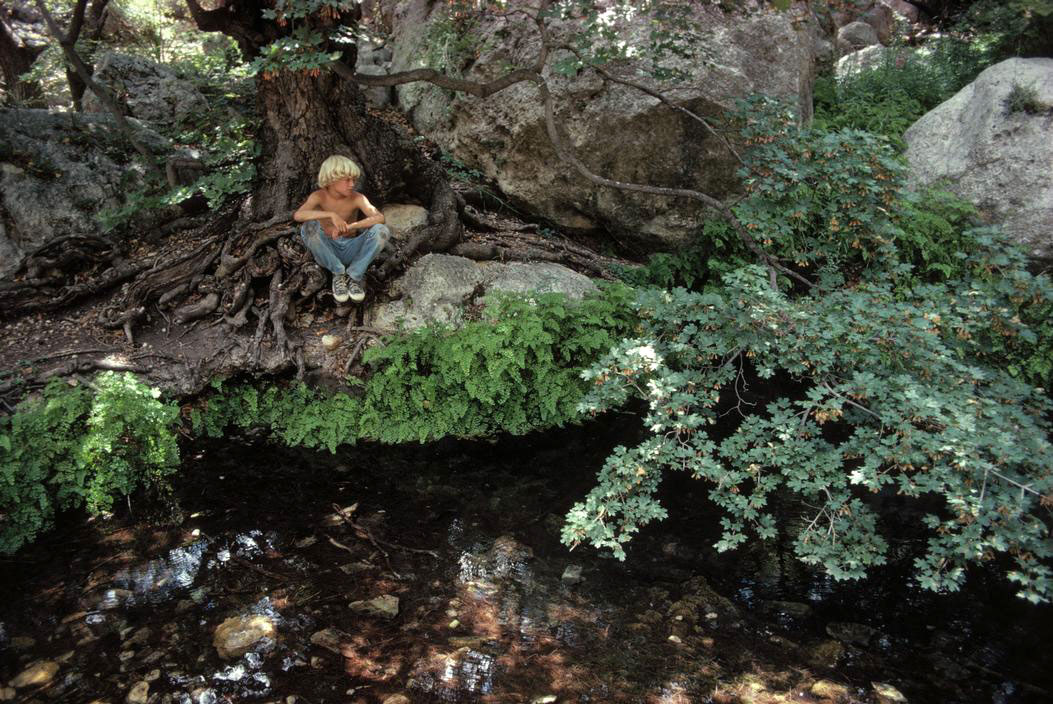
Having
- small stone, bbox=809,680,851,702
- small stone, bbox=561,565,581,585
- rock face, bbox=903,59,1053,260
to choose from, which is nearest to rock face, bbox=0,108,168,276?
small stone, bbox=561,565,581,585

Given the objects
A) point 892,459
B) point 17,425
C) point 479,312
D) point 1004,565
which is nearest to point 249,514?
point 17,425

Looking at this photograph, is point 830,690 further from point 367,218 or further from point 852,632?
point 367,218

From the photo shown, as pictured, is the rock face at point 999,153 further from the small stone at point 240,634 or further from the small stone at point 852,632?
the small stone at point 240,634

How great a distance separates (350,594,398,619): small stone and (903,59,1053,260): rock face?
8519 mm

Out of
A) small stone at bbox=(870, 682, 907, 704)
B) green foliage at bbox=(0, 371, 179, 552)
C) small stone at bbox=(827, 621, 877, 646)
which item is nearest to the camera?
small stone at bbox=(870, 682, 907, 704)

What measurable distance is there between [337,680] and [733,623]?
2.77m

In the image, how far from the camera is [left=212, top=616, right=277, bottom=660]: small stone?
4.27 metres

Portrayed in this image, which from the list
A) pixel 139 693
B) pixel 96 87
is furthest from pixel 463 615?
pixel 96 87

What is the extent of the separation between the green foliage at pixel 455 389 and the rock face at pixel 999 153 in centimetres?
564

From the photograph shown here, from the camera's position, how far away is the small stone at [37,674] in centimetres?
404

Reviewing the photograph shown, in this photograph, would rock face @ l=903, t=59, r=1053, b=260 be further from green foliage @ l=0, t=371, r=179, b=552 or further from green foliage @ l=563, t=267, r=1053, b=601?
green foliage @ l=0, t=371, r=179, b=552

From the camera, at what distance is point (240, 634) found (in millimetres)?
4383

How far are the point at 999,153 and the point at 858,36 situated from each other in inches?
369

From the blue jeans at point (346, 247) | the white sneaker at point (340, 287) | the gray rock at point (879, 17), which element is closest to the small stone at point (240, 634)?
the white sneaker at point (340, 287)
